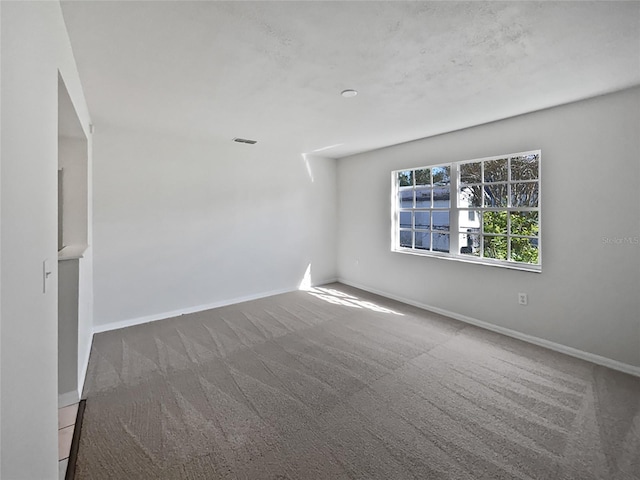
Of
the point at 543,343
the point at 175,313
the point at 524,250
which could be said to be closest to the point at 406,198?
the point at 524,250

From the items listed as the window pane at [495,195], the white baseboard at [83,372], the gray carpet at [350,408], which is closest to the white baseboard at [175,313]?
the gray carpet at [350,408]

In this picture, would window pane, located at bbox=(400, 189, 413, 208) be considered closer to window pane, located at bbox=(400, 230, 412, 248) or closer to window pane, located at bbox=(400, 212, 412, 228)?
window pane, located at bbox=(400, 212, 412, 228)

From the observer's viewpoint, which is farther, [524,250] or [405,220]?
[405,220]

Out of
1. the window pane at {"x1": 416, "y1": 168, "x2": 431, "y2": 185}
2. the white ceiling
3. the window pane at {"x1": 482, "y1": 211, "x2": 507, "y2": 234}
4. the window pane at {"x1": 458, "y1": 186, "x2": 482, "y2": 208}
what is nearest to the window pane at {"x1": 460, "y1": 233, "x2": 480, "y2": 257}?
the window pane at {"x1": 482, "y1": 211, "x2": 507, "y2": 234}

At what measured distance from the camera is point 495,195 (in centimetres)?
376

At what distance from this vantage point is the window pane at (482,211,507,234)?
3.70 meters

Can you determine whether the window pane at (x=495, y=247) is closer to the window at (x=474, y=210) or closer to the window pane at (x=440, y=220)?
the window at (x=474, y=210)

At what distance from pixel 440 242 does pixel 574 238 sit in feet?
5.12

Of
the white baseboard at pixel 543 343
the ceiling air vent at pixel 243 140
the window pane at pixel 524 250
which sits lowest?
the white baseboard at pixel 543 343

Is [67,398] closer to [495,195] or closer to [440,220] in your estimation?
[440,220]

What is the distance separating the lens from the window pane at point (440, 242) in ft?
14.1

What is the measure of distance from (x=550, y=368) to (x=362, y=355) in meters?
1.64

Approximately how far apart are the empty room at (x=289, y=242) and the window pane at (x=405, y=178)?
0.09 meters

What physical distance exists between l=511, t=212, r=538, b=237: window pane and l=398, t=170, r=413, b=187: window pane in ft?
5.06
